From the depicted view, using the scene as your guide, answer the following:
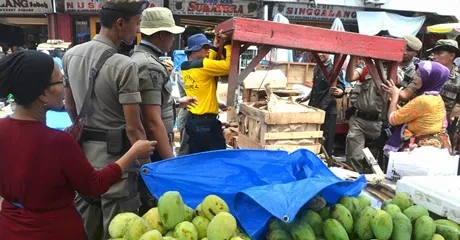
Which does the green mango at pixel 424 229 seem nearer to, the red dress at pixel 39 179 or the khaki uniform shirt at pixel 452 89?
the red dress at pixel 39 179

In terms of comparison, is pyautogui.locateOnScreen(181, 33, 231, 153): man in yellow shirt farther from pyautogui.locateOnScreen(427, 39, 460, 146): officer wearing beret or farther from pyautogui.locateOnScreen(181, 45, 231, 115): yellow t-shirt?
pyautogui.locateOnScreen(427, 39, 460, 146): officer wearing beret

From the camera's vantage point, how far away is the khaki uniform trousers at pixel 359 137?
189 inches

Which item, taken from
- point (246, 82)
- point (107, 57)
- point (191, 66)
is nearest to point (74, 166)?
point (107, 57)

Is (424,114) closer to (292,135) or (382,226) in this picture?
(292,135)

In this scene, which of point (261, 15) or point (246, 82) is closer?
point (246, 82)

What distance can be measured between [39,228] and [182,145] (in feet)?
8.61

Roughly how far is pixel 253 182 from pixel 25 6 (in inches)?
508

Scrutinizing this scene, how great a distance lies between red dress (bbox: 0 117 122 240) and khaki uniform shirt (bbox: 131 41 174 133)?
0.72 m

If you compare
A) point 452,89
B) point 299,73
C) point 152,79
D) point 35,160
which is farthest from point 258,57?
point 299,73

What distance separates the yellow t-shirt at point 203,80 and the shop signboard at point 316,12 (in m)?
9.38

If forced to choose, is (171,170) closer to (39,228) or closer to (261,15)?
(39,228)

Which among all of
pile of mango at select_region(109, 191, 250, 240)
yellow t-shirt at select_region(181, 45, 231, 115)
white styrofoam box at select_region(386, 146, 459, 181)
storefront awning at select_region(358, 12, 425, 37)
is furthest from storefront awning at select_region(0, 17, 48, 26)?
pile of mango at select_region(109, 191, 250, 240)

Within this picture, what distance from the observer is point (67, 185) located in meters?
1.64

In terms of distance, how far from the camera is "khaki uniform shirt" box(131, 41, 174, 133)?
2285 millimetres
